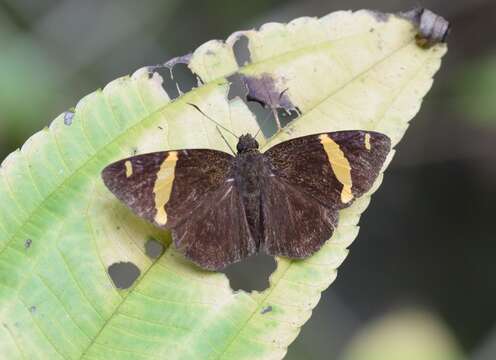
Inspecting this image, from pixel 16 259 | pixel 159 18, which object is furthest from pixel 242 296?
pixel 159 18

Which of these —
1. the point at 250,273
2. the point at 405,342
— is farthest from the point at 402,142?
the point at 405,342

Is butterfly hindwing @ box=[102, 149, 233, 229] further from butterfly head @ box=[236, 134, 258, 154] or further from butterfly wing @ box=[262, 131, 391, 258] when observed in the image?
butterfly wing @ box=[262, 131, 391, 258]

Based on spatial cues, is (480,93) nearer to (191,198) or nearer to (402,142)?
(402,142)

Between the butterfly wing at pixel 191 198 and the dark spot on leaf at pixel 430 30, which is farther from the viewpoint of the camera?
the dark spot on leaf at pixel 430 30

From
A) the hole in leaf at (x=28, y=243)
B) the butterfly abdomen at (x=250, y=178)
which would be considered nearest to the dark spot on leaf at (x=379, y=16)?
the butterfly abdomen at (x=250, y=178)

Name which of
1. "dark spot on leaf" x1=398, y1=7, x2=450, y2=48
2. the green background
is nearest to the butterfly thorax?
"dark spot on leaf" x1=398, y1=7, x2=450, y2=48

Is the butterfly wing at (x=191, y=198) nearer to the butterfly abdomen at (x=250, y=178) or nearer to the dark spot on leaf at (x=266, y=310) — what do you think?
the butterfly abdomen at (x=250, y=178)

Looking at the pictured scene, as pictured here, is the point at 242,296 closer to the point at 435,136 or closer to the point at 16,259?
the point at 16,259
